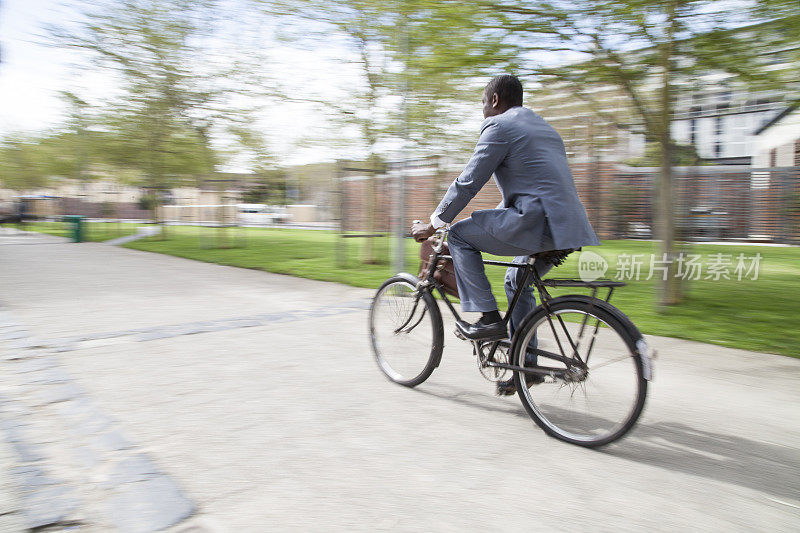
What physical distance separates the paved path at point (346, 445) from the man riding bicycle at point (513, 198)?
909 mm

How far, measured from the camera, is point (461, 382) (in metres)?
4.38

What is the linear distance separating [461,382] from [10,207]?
26.3m

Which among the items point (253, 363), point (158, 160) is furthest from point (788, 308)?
point (158, 160)

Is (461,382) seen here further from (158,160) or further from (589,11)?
(158,160)

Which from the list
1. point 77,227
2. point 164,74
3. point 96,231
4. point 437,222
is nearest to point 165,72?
point 164,74

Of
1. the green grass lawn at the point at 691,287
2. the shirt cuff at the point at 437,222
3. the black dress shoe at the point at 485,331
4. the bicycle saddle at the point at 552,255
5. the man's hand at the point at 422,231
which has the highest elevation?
the shirt cuff at the point at 437,222

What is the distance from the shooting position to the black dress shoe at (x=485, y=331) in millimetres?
3588

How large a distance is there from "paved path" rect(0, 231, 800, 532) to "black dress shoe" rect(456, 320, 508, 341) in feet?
1.65

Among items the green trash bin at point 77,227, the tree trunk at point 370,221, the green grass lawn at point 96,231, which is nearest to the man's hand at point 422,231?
the tree trunk at point 370,221

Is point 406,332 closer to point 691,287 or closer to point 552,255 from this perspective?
point 552,255

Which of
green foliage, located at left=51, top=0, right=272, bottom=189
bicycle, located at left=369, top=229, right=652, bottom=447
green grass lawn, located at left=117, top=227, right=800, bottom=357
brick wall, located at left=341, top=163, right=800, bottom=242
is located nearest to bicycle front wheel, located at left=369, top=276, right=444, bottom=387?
bicycle, located at left=369, top=229, right=652, bottom=447

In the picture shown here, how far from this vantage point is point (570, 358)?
3250 mm

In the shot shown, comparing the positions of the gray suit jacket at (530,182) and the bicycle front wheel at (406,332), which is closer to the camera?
the gray suit jacket at (530,182)

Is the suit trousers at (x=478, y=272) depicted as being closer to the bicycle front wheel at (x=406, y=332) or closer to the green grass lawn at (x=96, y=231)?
the bicycle front wheel at (x=406, y=332)
